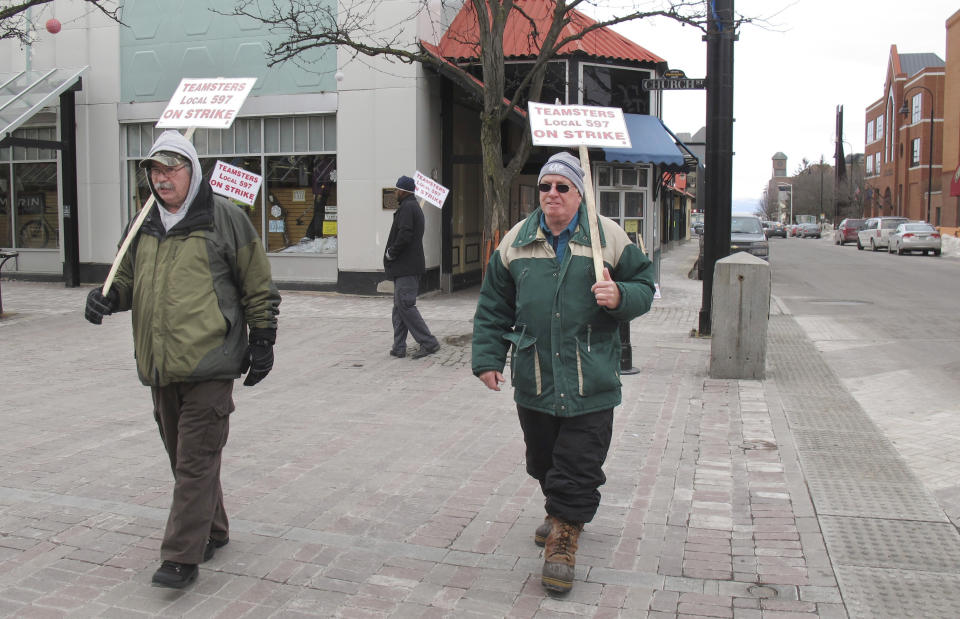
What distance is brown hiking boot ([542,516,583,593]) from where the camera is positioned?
360 centimetres

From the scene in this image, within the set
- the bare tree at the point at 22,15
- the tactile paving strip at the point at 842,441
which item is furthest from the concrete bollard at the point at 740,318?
the bare tree at the point at 22,15

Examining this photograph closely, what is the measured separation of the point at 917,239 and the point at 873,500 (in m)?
34.4

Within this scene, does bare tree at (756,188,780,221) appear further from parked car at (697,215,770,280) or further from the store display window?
the store display window

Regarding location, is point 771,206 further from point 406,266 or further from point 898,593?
point 898,593

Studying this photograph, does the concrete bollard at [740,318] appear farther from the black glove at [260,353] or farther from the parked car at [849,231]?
the parked car at [849,231]

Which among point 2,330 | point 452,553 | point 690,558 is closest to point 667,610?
point 690,558

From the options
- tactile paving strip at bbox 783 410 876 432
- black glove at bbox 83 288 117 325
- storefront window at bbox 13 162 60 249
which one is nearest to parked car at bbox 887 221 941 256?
storefront window at bbox 13 162 60 249

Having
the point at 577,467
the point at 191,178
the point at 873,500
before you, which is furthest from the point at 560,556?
the point at 191,178

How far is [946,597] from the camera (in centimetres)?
357

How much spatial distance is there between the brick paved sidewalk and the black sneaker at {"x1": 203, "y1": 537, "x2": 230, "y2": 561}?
0.19 feet

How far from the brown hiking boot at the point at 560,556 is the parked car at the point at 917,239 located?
35.9 meters

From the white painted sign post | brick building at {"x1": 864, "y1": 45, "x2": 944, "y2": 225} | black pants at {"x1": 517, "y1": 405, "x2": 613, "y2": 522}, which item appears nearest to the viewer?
black pants at {"x1": 517, "y1": 405, "x2": 613, "y2": 522}

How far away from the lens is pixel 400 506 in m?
4.71

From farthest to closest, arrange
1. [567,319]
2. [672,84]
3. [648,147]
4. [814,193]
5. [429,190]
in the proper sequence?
1. [814,193]
2. [648,147]
3. [429,190]
4. [672,84]
5. [567,319]
